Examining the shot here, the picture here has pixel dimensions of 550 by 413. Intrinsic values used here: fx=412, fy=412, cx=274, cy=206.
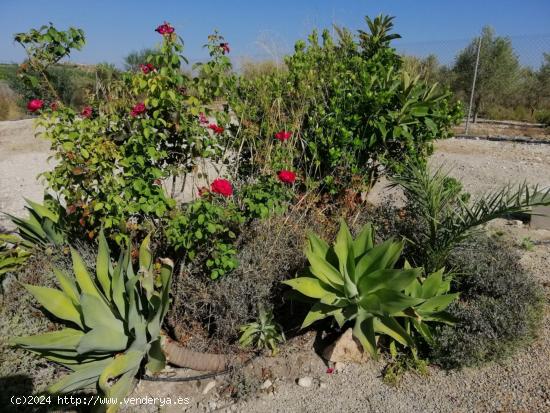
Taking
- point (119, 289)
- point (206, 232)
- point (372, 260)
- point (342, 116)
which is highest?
point (342, 116)

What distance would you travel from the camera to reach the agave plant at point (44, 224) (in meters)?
3.49

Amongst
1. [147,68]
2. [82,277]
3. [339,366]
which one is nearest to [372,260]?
[339,366]

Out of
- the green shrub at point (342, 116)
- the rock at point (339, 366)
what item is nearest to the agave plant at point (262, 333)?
the rock at point (339, 366)

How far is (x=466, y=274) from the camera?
3047mm

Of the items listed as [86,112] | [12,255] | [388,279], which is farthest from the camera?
[12,255]

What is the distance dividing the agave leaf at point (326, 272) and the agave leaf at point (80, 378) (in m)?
1.35

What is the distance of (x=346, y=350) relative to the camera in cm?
269

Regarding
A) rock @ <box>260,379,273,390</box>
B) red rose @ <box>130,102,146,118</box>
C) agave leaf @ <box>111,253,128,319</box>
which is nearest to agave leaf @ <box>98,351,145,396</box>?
agave leaf @ <box>111,253,128,319</box>

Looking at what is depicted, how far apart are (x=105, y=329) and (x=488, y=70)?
16261 mm

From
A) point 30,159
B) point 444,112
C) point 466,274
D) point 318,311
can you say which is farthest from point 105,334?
point 30,159

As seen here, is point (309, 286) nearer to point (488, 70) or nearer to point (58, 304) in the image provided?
point (58, 304)

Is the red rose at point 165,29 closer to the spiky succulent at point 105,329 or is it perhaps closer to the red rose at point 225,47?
the red rose at point 225,47

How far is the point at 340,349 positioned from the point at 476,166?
225 inches

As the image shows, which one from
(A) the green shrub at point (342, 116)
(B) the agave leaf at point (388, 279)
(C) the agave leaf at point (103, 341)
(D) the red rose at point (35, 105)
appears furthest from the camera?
(A) the green shrub at point (342, 116)
